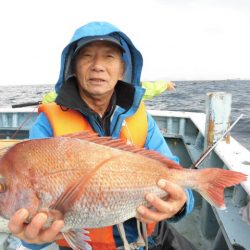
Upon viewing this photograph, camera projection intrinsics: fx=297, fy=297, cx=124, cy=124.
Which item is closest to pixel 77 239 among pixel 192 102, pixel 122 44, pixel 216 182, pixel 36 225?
pixel 36 225

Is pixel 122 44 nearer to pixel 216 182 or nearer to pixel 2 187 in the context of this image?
pixel 216 182

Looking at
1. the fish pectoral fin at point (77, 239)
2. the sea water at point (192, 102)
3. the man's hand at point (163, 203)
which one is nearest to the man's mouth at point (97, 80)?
the man's hand at point (163, 203)

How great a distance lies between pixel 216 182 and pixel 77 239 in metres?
0.87

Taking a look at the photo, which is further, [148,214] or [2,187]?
[148,214]

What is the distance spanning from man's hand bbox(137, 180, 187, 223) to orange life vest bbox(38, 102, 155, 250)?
1.76ft

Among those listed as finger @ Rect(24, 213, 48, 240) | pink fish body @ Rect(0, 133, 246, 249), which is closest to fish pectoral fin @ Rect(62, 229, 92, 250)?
pink fish body @ Rect(0, 133, 246, 249)

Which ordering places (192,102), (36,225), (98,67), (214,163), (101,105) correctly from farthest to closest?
1. (192,102)
2. (214,163)
3. (101,105)
4. (98,67)
5. (36,225)

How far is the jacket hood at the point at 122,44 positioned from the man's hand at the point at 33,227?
4.08 ft

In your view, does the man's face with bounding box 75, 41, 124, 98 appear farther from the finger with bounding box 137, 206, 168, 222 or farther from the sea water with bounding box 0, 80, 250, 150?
the sea water with bounding box 0, 80, 250, 150

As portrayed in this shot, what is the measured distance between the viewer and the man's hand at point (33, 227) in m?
1.51

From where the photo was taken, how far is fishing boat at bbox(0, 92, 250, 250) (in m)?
2.62

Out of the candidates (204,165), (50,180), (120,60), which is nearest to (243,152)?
(204,165)

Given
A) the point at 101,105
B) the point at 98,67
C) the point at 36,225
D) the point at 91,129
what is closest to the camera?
the point at 36,225

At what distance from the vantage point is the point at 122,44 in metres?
2.58
